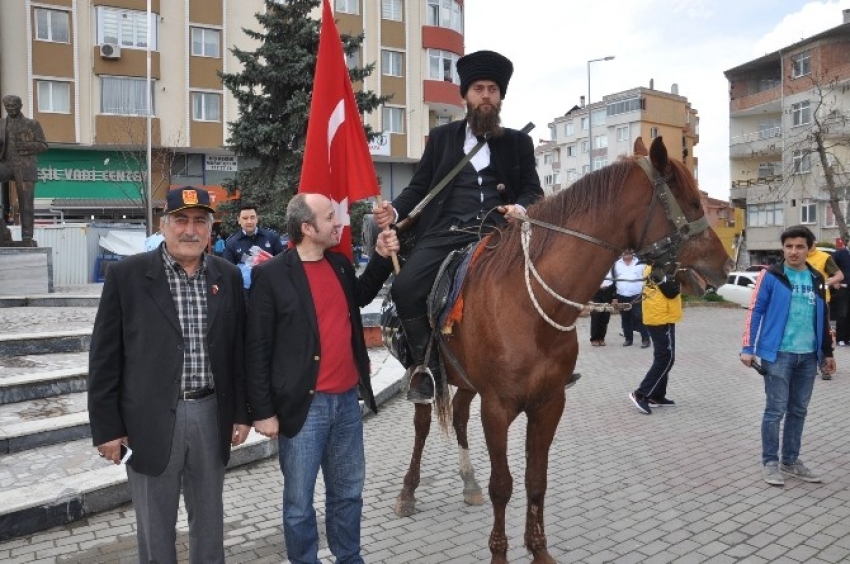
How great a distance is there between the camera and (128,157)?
3259 centimetres

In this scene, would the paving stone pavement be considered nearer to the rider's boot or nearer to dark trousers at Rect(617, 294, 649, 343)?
the rider's boot

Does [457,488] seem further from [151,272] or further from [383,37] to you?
[383,37]

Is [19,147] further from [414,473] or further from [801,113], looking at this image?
[801,113]

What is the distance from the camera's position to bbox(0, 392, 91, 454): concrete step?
19.2 ft

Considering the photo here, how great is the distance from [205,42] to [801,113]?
38.9 m

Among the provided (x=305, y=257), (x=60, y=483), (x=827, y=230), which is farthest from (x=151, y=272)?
(x=827, y=230)

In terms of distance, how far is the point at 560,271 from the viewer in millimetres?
4047

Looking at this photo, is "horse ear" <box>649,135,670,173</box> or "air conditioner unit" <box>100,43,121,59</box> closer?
"horse ear" <box>649,135,670,173</box>

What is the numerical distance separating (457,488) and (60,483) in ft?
10.1

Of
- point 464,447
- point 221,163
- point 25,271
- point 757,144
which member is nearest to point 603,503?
point 464,447

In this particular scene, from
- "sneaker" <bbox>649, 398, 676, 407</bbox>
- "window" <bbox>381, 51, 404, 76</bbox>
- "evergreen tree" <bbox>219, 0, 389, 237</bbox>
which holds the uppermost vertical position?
"window" <bbox>381, 51, 404, 76</bbox>

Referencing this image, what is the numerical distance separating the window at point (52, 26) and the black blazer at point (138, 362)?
3423 centimetres

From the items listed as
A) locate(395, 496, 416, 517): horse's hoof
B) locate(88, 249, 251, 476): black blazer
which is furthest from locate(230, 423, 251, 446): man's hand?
locate(395, 496, 416, 517): horse's hoof

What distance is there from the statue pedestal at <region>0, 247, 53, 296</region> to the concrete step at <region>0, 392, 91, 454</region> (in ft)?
25.2
